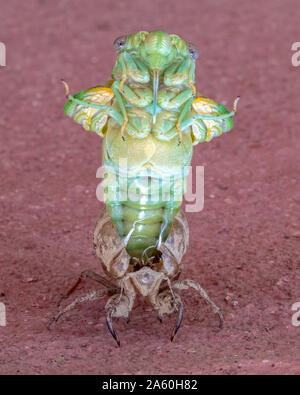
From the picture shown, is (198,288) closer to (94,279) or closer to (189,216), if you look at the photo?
(94,279)

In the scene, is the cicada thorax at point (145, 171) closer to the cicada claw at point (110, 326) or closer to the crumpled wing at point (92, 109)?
the crumpled wing at point (92, 109)

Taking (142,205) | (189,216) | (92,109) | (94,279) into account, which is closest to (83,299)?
(94,279)

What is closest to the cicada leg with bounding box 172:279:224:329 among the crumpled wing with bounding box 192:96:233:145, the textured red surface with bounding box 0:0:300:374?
the textured red surface with bounding box 0:0:300:374

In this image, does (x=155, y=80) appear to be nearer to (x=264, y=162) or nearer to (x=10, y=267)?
(x=10, y=267)

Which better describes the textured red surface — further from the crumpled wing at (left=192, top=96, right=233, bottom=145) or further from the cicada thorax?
the crumpled wing at (left=192, top=96, right=233, bottom=145)

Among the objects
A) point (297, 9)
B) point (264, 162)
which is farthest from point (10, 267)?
point (297, 9)

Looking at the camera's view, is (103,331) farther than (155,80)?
Yes

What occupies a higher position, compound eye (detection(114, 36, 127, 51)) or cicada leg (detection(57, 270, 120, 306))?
compound eye (detection(114, 36, 127, 51))
